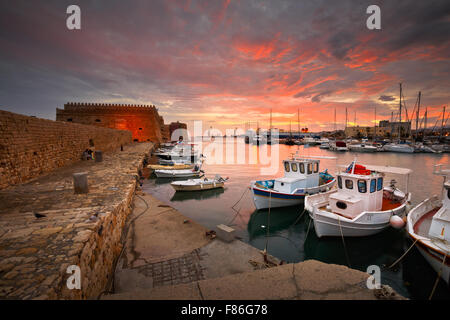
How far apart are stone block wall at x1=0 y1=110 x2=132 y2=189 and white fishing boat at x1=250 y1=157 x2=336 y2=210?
39.0 feet

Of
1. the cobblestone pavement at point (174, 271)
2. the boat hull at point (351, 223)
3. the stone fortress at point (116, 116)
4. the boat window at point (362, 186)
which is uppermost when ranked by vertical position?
the stone fortress at point (116, 116)

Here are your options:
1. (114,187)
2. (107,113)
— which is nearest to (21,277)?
(114,187)

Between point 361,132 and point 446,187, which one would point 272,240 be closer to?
point 446,187

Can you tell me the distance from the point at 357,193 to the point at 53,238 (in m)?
11.5

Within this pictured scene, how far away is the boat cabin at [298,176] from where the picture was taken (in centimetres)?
1400

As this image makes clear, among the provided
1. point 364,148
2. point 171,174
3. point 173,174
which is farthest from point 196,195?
point 364,148

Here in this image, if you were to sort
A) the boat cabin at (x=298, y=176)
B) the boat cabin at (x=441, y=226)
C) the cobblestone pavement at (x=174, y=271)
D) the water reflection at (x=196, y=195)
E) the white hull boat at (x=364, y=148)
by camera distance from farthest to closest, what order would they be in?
the white hull boat at (x=364, y=148), the water reflection at (x=196, y=195), the boat cabin at (x=298, y=176), the boat cabin at (x=441, y=226), the cobblestone pavement at (x=174, y=271)

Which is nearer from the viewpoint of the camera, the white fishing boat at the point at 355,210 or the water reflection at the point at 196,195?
the white fishing boat at the point at 355,210

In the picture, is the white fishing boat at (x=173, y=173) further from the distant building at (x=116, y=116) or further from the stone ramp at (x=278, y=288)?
the distant building at (x=116, y=116)

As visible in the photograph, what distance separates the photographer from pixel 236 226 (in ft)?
39.0

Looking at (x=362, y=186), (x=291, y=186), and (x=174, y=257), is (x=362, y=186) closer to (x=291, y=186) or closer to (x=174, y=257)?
(x=291, y=186)

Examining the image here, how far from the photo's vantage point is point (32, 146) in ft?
33.5

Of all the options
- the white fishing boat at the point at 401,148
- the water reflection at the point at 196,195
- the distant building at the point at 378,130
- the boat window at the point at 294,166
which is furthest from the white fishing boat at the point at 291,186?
the distant building at the point at 378,130

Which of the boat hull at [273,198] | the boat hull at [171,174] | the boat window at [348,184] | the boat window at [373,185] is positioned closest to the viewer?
the boat window at [373,185]
